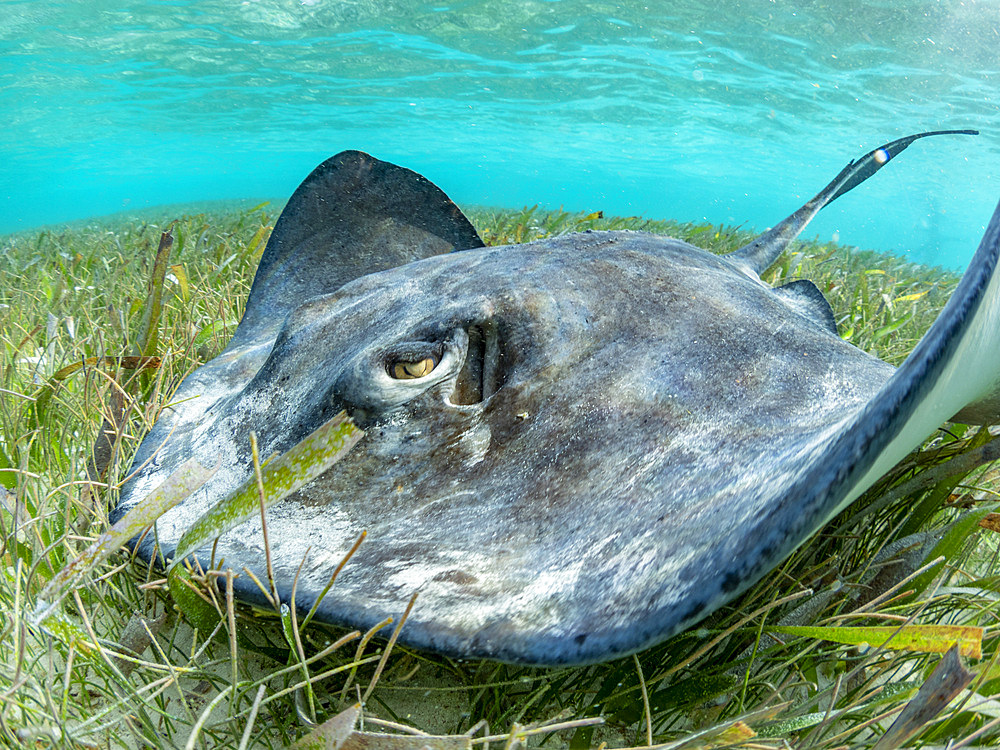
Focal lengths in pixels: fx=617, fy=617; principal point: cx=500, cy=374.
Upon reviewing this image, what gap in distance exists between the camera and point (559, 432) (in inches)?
52.0

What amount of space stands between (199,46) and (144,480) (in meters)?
28.8

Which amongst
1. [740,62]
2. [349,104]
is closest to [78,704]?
[740,62]

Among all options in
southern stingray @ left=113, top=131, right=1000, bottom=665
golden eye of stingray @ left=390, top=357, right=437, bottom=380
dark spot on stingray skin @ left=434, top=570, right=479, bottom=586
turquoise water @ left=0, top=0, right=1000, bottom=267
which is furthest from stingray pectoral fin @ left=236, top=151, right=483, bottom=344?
turquoise water @ left=0, top=0, right=1000, bottom=267

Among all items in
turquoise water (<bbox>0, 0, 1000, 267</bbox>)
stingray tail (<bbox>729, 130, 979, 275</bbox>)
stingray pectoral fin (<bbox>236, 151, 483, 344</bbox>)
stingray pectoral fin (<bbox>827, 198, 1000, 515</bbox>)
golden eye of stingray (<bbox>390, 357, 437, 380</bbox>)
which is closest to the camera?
stingray pectoral fin (<bbox>827, 198, 1000, 515</bbox>)

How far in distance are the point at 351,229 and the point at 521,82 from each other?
29710 mm

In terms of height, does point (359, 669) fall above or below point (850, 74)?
below

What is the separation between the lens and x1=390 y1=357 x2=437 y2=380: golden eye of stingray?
153 cm

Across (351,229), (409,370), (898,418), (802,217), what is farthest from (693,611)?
(802,217)

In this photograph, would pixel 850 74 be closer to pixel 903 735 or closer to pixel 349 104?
pixel 349 104

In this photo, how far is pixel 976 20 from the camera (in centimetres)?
1827

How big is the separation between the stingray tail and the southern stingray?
3.12 ft

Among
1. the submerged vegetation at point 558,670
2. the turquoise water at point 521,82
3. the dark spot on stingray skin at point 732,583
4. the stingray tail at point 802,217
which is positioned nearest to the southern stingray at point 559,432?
the dark spot on stingray skin at point 732,583

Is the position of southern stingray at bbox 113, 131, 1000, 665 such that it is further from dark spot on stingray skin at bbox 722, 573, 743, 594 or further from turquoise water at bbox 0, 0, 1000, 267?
turquoise water at bbox 0, 0, 1000, 267

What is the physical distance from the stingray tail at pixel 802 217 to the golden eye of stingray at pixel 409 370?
210 cm
